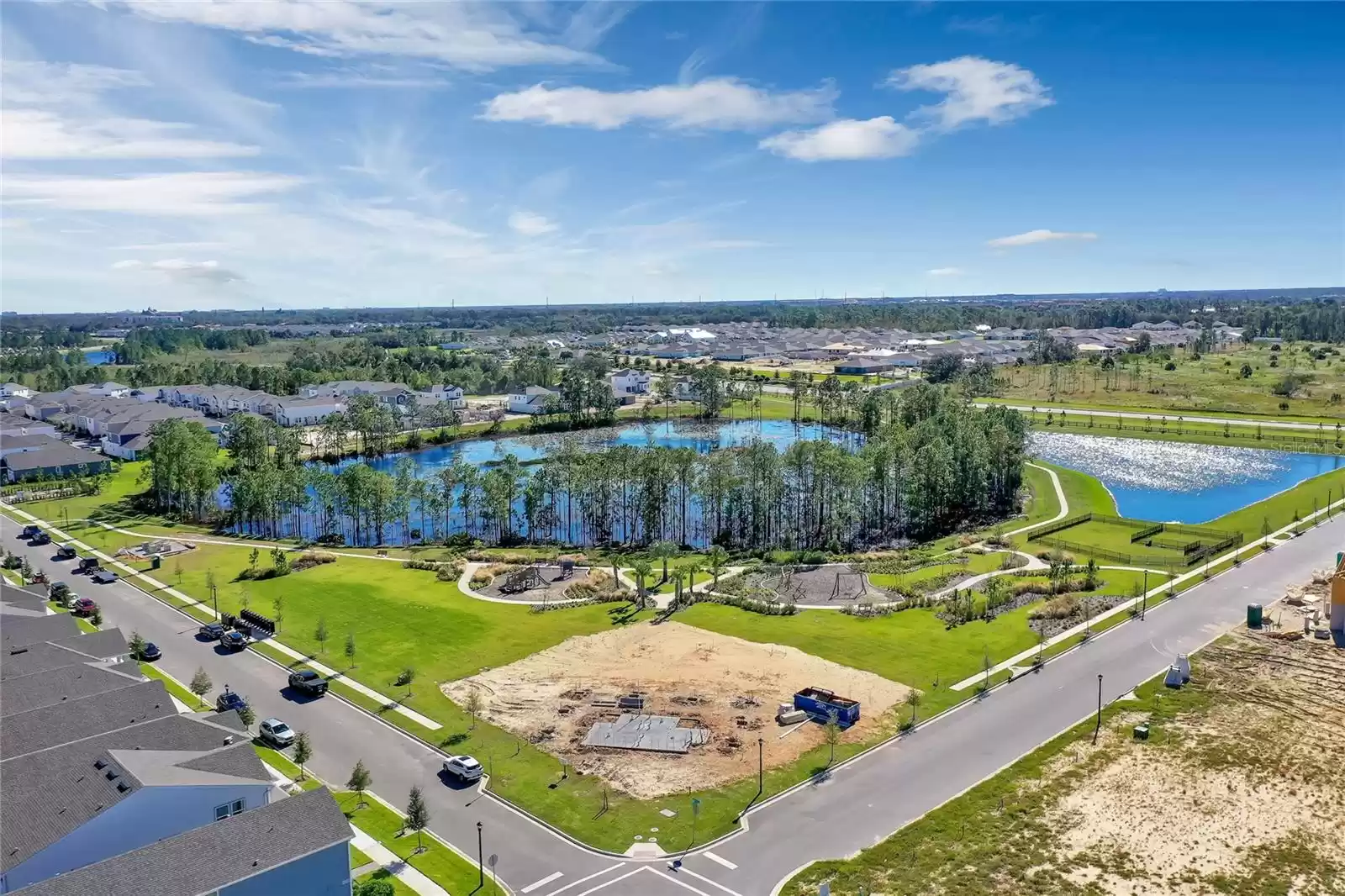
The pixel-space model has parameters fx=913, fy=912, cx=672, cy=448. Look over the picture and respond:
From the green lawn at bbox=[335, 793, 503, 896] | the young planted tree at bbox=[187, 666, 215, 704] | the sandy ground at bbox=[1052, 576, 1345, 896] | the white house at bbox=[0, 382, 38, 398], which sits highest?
the white house at bbox=[0, 382, 38, 398]

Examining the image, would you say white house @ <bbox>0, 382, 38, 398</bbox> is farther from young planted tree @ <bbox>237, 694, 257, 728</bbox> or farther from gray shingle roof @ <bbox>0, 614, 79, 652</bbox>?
young planted tree @ <bbox>237, 694, 257, 728</bbox>

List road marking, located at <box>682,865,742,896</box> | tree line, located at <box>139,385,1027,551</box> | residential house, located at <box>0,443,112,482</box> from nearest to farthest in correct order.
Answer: road marking, located at <box>682,865,742,896</box> → tree line, located at <box>139,385,1027,551</box> → residential house, located at <box>0,443,112,482</box>

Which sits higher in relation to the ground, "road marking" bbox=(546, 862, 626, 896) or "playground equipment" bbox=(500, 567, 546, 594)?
"playground equipment" bbox=(500, 567, 546, 594)

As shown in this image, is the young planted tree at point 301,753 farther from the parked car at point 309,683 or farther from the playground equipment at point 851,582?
the playground equipment at point 851,582

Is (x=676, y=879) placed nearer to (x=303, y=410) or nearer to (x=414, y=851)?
(x=414, y=851)

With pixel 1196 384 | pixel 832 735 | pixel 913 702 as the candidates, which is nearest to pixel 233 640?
pixel 832 735

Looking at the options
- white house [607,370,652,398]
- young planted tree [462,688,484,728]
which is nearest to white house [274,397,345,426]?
white house [607,370,652,398]

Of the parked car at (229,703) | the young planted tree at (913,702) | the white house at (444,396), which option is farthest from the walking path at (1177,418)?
the parked car at (229,703)

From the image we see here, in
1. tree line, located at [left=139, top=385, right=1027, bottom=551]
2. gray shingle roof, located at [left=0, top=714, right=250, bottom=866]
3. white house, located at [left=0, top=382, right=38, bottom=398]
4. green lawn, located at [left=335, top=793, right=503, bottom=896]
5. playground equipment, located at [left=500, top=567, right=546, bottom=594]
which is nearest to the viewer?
gray shingle roof, located at [left=0, top=714, right=250, bottom=866]
